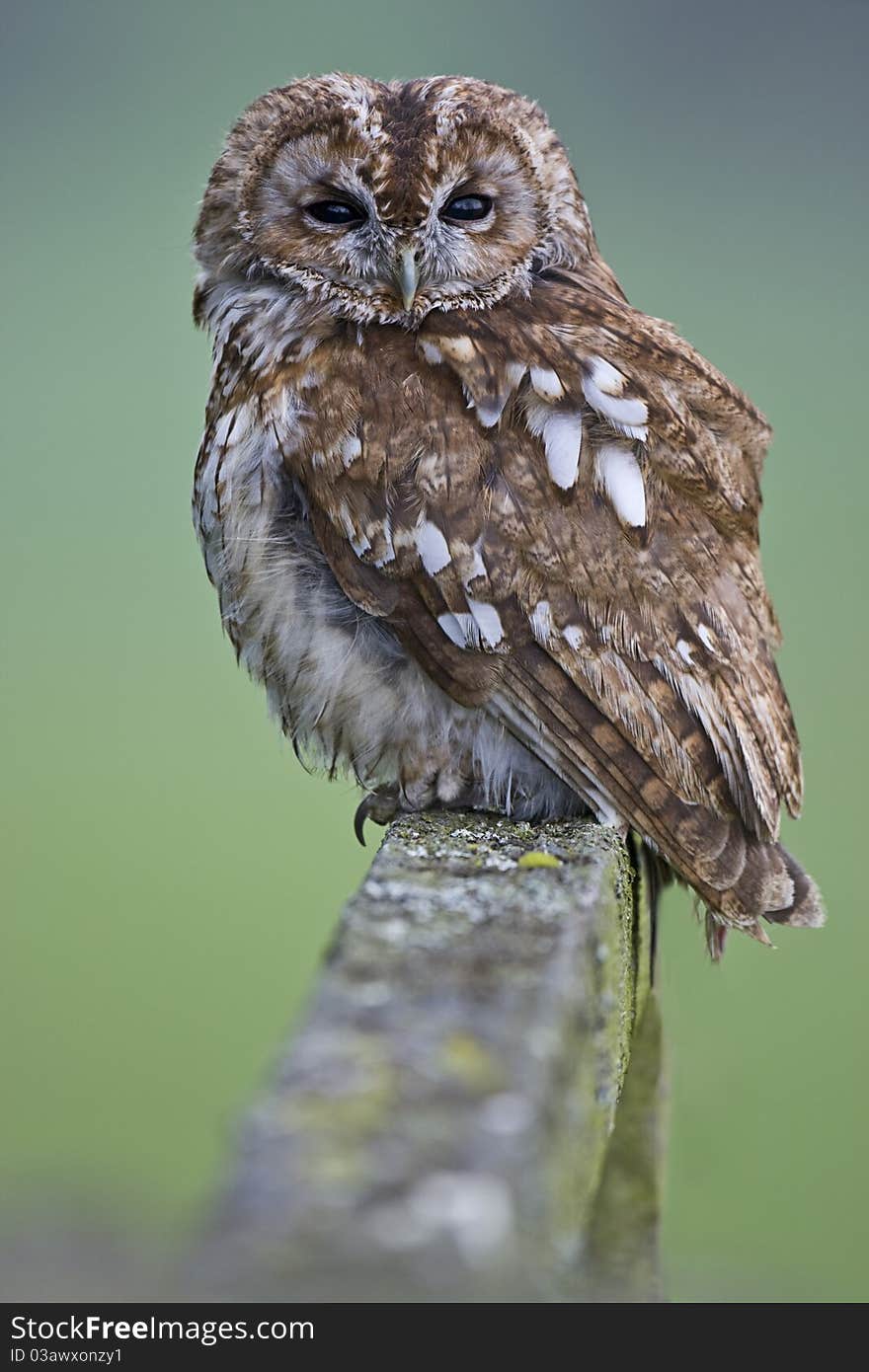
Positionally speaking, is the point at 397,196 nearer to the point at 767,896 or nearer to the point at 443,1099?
the point at 767,896

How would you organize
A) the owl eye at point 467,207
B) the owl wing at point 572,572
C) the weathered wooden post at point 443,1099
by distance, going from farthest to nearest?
the owl eye at point 467,207
the owl wing at point 572,572
the weathered wooden post at point 443,1099

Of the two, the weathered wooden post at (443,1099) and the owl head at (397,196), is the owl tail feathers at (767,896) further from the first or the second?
the owl head at (397,196)

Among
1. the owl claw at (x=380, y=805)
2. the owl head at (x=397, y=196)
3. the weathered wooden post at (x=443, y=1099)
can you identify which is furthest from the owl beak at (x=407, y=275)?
the weathered wooden post at (x=443, y=1099)

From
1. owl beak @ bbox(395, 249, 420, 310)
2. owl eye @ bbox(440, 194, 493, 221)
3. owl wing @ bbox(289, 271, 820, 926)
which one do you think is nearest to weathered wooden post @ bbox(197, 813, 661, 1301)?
owl wing @ bbox(289, 271, 820, 926)

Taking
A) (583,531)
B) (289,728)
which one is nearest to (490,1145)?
(583,531)

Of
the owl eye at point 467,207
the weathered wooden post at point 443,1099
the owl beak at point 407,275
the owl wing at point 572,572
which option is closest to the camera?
the weathered wooden post at point 443,1099

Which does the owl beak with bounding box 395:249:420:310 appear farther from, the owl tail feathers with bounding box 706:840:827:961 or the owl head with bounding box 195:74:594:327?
the owl tail feathers with bounding box 706:840:827:961

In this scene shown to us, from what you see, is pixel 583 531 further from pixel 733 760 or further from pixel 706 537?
pixel 733 760

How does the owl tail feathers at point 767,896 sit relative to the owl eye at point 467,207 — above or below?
below
